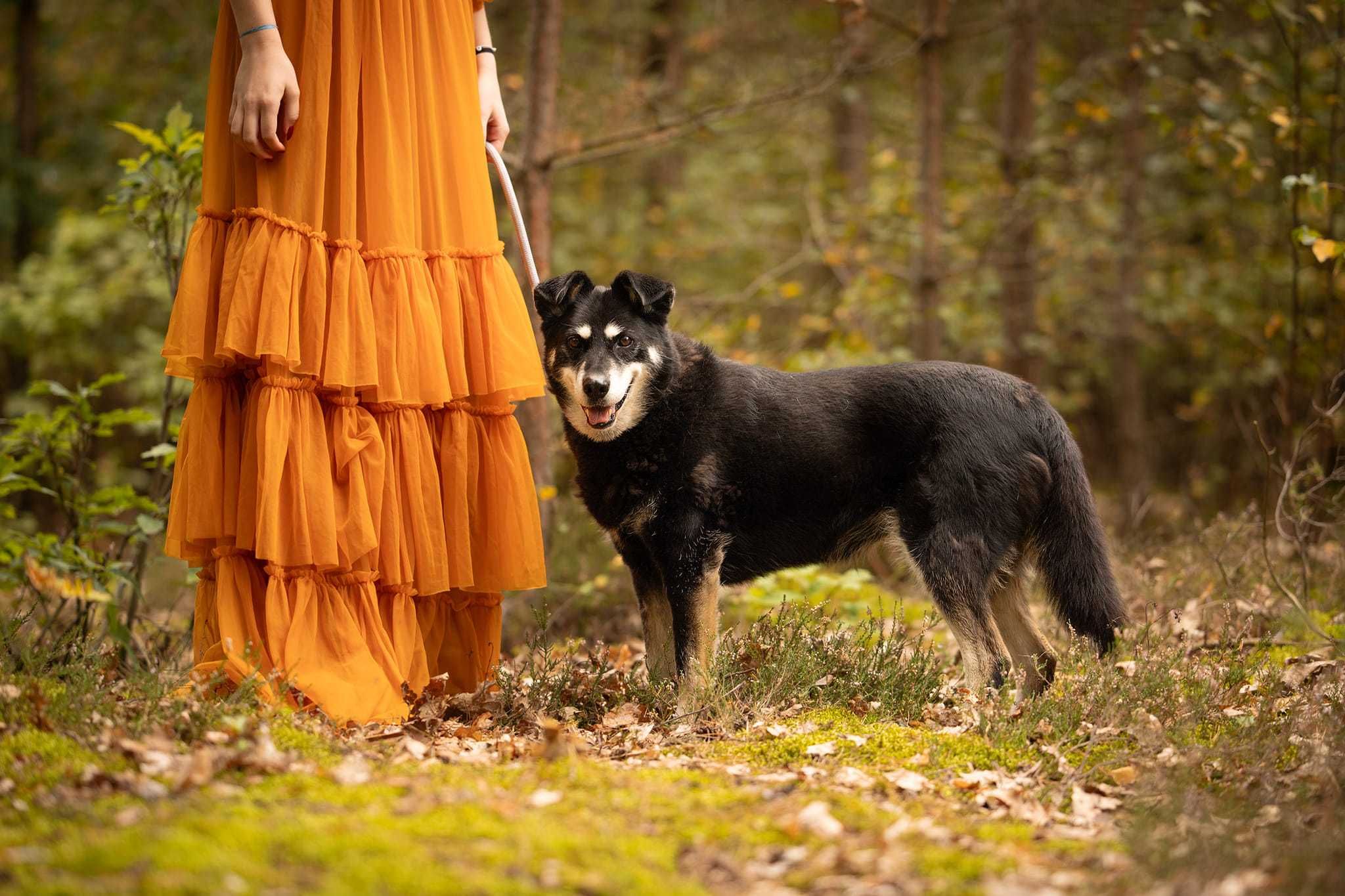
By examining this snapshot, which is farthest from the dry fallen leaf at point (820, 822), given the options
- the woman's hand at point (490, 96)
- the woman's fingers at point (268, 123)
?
the woman's hand at point (490, 96)

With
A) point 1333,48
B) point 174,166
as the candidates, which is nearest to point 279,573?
point 174,166

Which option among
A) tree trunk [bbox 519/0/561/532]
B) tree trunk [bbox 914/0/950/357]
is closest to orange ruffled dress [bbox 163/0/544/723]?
tree trunk [bbox 519/0/561/532]

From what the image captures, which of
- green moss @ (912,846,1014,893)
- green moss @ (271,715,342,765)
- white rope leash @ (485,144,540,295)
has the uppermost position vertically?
white rope leash @ (485,144,540,295)

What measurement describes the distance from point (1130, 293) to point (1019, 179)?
2715 millimetres

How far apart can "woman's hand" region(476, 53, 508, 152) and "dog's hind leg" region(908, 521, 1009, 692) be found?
2.47m

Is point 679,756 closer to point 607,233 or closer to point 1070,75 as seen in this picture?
point 1070,75

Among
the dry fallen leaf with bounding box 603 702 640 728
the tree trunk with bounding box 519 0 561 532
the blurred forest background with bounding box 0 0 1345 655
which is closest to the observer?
the dry fallen leaf with bounding box 603 702 640 728

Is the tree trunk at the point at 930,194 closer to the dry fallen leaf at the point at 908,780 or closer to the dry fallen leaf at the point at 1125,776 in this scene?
the dry fallen leaf at the point at 1125,776

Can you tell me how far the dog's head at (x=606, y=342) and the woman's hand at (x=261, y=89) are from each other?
1264mm

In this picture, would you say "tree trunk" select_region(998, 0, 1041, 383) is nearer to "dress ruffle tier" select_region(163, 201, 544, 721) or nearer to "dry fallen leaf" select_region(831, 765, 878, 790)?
"dress ruffle tier" select_region(163, 201, 544, 721)

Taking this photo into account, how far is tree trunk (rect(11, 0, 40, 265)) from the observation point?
491 inches

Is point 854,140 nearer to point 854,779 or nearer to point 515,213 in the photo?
point 515,213

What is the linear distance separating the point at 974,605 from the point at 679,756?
144 centimetres

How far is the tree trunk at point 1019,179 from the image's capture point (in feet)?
31.3
